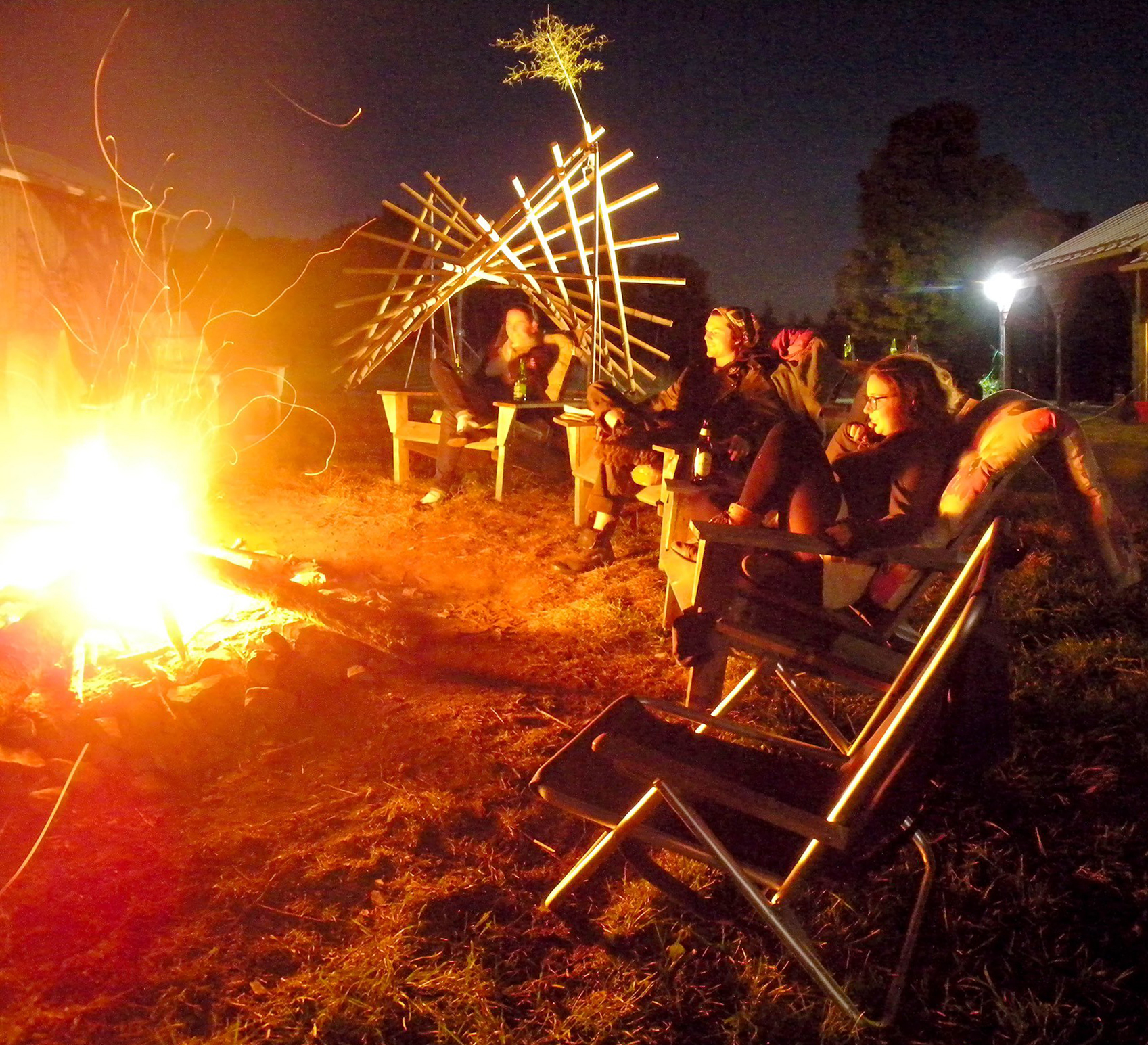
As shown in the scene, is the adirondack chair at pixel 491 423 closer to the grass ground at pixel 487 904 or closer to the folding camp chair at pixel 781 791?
the grass ground at pixel 487 904

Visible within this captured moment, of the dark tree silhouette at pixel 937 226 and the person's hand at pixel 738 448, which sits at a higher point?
the dark tree silhouette at pixel 937 226

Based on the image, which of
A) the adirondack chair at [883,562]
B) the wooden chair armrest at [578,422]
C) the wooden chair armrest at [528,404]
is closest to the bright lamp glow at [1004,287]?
the wooden chair armrest at [528,404]

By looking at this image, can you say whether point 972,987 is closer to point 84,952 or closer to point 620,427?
point 84,952

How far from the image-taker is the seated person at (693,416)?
542 cm

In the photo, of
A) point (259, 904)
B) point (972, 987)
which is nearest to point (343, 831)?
point (259, 904)

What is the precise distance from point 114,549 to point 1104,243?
14.6 m

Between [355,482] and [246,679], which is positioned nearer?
[246,679]

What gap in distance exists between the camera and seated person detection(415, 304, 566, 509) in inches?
273

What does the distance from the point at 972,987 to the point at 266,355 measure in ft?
49.5

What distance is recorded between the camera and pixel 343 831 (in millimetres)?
2828

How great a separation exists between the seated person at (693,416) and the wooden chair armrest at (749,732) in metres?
2.56

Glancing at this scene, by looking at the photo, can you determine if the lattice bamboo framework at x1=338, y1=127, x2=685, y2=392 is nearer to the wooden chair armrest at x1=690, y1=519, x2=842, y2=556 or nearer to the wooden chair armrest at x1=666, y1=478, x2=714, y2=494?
the wooden chair armrest at x1=666, y1=478, x2=714, y2=494

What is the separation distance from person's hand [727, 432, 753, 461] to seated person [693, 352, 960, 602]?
127 cm

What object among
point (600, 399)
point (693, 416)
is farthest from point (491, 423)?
point (693, 416)
